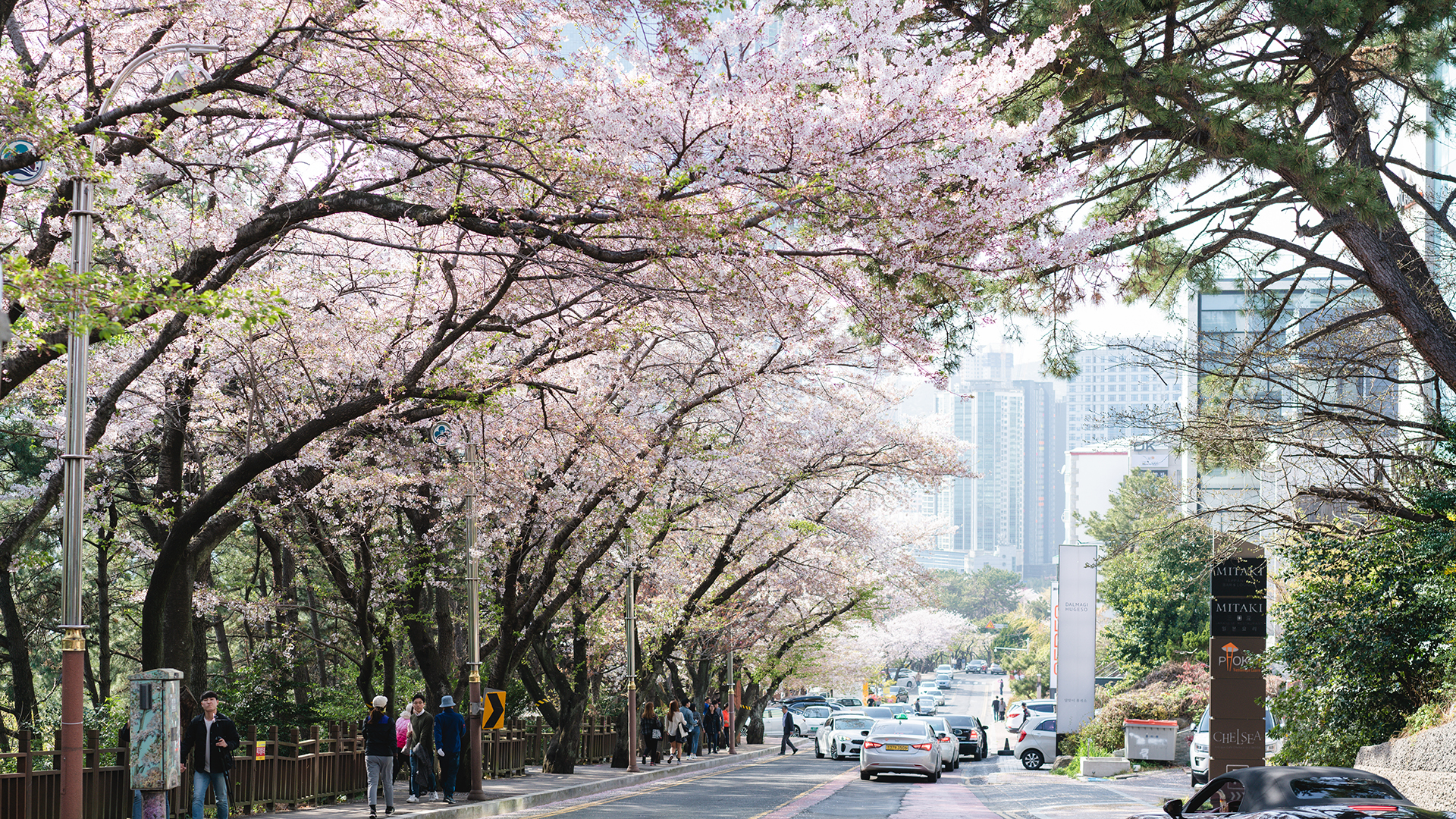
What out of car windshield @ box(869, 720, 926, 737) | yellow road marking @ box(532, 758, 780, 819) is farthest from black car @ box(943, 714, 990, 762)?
car windshield @ box(869, 720, 926, 737)

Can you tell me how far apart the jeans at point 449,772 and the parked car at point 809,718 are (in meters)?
48.2

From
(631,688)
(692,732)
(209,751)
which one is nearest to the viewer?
(209,751)

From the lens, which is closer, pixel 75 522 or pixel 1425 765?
pixel 75 522

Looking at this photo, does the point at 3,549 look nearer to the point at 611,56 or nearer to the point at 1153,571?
the point at 611,56

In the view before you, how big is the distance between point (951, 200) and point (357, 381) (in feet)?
39.1

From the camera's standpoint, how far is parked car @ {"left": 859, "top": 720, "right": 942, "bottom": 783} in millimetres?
27969

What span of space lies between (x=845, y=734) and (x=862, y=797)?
19224 millimetres

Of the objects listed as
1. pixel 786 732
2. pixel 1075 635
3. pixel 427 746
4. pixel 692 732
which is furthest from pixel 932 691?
pixel 427 746

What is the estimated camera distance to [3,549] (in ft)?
57.4

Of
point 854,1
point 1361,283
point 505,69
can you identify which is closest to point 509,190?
point 505,69

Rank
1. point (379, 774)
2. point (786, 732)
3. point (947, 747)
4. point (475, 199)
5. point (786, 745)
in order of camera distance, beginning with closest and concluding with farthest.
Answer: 1. point (475, 199)
2. point (379, 774)
3. point (947, 747)
4. point (786, 732)
5. point (786, 745)

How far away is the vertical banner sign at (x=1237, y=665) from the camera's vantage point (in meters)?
17.4

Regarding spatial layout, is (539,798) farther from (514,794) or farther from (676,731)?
(676,731)

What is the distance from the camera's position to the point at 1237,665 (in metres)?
17.7
